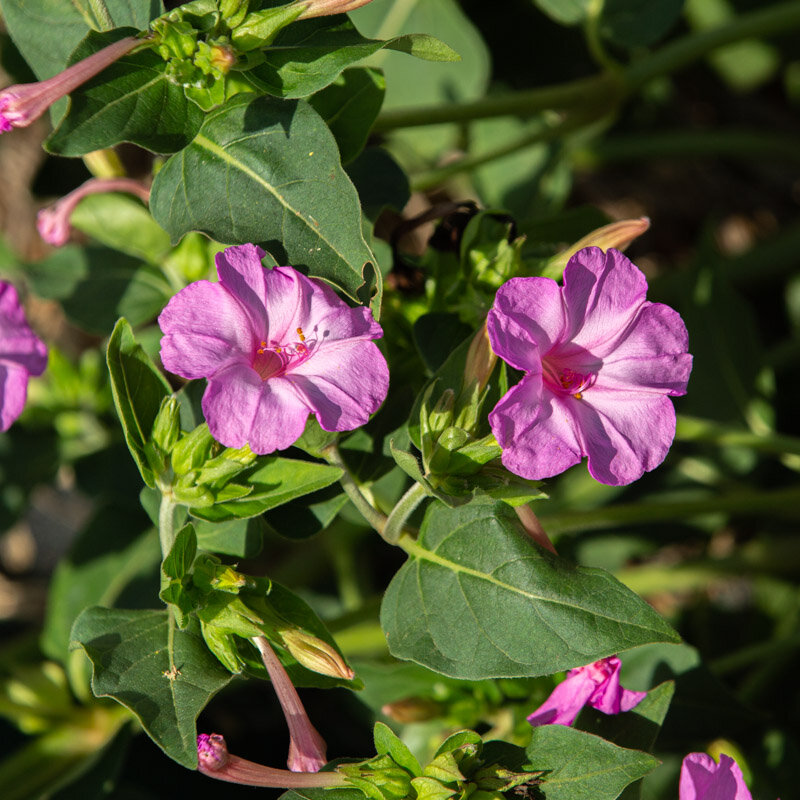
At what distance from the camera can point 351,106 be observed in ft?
4.22

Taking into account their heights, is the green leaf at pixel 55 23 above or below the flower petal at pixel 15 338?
above

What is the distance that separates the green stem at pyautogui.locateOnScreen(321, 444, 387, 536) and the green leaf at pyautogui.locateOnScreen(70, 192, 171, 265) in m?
0.54

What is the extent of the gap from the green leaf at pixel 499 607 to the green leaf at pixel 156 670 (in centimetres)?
26

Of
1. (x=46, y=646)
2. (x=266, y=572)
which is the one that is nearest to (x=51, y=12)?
(x=46, y=646)

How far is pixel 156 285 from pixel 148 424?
1.51 feet

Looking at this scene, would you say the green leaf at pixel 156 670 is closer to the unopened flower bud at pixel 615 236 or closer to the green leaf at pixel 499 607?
the green leaf at pixel 499 607

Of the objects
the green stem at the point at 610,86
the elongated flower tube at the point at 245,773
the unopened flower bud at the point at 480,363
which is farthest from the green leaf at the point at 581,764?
the green stem at the point at 610,86

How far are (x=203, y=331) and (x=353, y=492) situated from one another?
30 cm

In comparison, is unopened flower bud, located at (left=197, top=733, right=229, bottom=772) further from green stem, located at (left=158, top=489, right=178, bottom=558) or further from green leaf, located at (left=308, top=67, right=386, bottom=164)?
green leaf, located at (left=308, top=67, right=386, bottom=164)

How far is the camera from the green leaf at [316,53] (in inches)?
42.9

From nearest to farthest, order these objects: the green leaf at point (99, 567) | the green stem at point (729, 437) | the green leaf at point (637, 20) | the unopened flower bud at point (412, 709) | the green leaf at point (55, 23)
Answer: the green leaf at point (55, 23) → the unopened flower bud at point (412, 709) → the green stem at point (729, 437) → the green leaf at point (637, 20) → the green leaf at point (99, 567)

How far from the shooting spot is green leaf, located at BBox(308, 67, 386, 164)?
1.28 metres

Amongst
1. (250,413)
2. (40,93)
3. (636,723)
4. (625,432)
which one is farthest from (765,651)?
(40,93)

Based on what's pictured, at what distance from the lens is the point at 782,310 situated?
2.91 meters
